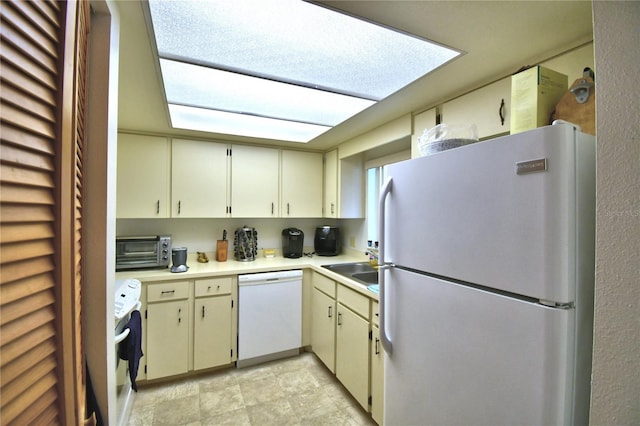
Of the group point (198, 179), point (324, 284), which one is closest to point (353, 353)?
point (324, 284)

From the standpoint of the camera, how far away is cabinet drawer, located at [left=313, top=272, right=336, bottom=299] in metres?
2.27

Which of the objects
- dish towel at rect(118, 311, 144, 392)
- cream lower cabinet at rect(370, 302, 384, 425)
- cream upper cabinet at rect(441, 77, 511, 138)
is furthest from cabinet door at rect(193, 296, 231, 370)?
cream upper cabinet at rect(441, 77, 511, 138)

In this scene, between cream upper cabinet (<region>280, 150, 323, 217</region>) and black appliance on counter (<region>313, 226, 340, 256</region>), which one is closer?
cream upper cabinet (<region>280, 150, 323, 217</region>)

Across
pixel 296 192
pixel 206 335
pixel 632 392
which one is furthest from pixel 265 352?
pixel 632 392

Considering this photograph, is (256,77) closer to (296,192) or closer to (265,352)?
(296,192)

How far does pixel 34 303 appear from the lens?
19.1 inches

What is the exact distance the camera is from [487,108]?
56.2 inches

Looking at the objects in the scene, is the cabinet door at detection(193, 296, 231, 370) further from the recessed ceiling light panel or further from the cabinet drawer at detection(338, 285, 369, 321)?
the recessed ceiling light panel

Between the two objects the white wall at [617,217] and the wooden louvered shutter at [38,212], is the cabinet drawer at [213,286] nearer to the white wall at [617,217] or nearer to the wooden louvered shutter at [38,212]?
the wooden louvered shutter at [38,212]

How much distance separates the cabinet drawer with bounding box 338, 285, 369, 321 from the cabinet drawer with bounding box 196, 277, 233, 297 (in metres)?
0.99

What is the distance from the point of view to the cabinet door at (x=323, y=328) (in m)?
2.28

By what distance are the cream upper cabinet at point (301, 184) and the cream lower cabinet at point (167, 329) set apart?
122 centimetres

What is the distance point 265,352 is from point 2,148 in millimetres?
2482

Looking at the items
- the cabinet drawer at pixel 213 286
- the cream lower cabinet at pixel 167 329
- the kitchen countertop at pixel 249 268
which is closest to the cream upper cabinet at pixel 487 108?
the kitchen countertop at pixel 249 268
